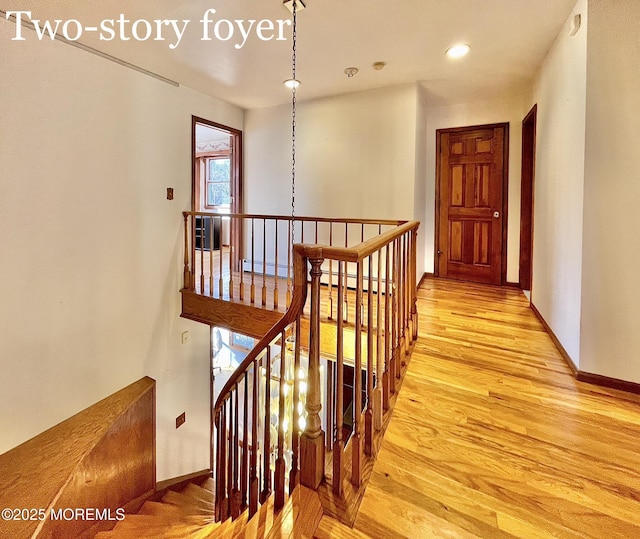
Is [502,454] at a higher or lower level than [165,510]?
higher

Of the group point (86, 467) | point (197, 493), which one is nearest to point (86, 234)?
point (86, 467)

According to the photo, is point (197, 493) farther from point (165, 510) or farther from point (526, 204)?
point (526, 204)

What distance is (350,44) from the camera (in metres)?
2.76

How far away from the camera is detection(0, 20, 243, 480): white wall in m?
2.48

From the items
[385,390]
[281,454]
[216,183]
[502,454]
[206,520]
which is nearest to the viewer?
[281,454]

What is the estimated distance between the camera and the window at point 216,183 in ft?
24.8

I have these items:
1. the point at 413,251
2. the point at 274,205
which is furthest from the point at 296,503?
the point at 274,205

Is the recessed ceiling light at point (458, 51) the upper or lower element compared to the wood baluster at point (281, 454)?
upper

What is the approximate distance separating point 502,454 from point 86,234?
3.40 m

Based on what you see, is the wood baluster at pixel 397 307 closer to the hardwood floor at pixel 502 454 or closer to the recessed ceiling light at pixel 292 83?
the hardwood floor at pixel 502 454

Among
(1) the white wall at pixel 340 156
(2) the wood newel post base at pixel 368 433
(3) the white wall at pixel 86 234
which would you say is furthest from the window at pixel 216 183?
(2) the wood newel post base at pixel 368 433

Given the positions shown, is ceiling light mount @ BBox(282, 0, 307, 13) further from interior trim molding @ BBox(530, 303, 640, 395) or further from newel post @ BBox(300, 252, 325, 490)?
interior trim molding @ BBox(530, 303, 640, 395)

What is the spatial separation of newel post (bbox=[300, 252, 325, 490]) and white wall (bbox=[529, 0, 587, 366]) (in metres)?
1.90

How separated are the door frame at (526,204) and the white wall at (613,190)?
1918 mm
